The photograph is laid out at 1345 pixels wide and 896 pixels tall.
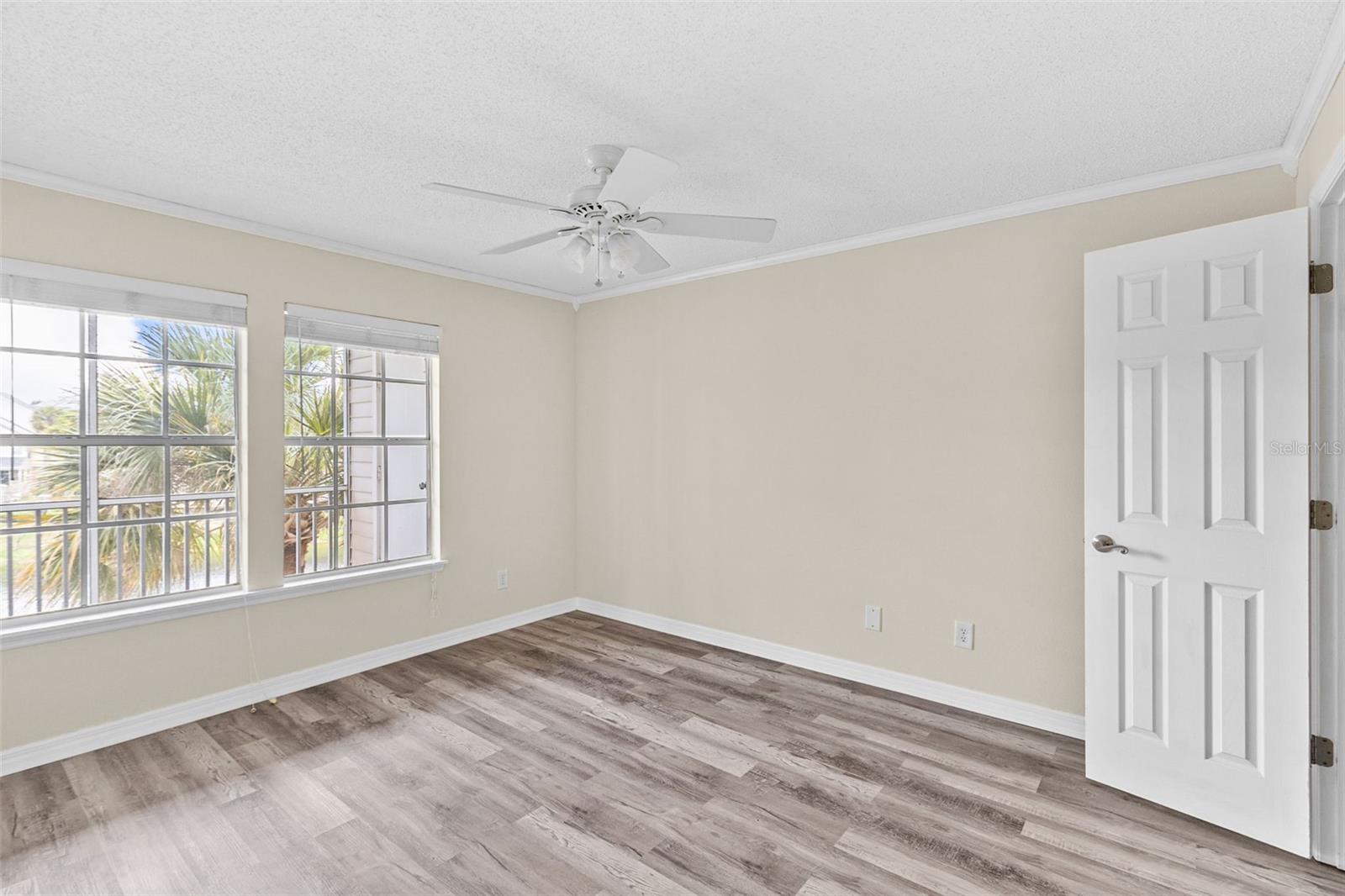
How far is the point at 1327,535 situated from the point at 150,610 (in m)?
4.72

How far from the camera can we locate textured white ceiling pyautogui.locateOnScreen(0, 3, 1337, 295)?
66.5 inches

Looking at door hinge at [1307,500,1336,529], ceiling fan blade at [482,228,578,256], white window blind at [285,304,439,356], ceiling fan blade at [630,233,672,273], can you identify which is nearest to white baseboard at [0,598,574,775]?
white window blind at [285,304,439,356]

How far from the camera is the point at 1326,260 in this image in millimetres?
2102

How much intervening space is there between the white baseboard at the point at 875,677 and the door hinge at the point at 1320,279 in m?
1.95

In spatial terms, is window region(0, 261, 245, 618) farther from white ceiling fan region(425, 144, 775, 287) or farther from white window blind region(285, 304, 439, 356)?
white ceiling fan region(425, 144, 775, 287)

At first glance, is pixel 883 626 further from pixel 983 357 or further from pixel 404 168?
pixel 404 168

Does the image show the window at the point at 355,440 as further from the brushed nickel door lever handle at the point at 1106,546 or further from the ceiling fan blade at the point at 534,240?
the brushed nickel door lever handle at the point at 1106,546

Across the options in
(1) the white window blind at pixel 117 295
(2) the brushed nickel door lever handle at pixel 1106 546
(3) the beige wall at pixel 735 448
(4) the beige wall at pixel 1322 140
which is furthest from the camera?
(3) the beige wall at pixel 735 448

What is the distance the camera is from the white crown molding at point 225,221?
8.64 ft

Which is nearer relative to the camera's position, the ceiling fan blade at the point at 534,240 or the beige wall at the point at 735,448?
the ceiling fan blade at the point at 534,240

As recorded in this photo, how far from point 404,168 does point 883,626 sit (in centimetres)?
326

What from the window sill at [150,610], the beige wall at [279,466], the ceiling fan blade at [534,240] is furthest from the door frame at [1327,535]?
the window sill at [150,610]

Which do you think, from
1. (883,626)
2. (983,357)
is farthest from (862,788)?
(983,357)

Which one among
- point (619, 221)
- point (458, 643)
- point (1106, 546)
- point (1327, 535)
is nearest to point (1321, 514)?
point (1327, 535)
